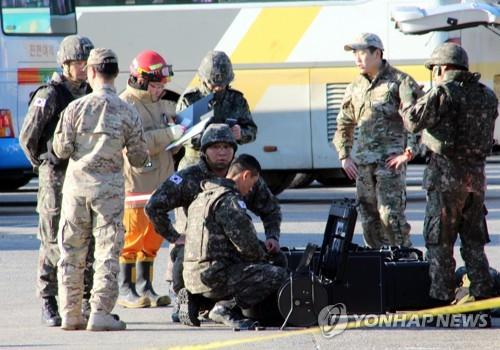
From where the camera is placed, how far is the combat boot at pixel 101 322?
8680 mm

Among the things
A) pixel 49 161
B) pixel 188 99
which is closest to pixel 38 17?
pixel 188 99

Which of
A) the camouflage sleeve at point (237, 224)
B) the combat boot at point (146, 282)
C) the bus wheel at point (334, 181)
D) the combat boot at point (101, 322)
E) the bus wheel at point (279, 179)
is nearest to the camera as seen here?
the camouflage sleeve at point (237, 224)

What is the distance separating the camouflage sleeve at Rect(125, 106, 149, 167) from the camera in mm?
8805

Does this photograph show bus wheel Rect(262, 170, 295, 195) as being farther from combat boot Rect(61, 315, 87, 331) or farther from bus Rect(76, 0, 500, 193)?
combat boot Rect(61, 315, 87, 331)

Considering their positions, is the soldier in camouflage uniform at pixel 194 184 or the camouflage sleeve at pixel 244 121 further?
the camouflage sleeve at pixel 244 121

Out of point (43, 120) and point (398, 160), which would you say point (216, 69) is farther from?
point (398, 160)

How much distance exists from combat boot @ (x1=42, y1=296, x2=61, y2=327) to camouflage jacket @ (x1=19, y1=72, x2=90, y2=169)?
88 centimetres

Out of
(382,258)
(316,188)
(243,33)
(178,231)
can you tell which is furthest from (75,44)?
(316,188)

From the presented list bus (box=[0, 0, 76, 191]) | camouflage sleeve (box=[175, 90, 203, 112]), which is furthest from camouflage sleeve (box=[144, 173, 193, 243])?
bus (box=[0, 0, 76, 191])

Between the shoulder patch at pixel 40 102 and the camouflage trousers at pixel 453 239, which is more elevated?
the shoulder patch at pixel 40 102

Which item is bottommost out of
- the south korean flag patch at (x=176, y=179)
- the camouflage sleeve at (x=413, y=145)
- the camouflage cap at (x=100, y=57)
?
the camouflage sleeve at (x=413, y=145)

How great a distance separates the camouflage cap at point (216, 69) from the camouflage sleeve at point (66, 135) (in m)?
1.39

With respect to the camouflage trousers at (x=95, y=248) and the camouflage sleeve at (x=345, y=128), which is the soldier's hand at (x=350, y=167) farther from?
the camouflage trousers at (x=95, y=248)

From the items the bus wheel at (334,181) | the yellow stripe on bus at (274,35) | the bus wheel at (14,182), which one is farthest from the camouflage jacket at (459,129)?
the bus wheel at (14,182)
